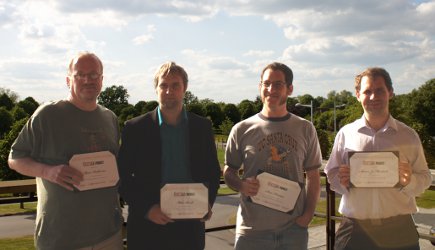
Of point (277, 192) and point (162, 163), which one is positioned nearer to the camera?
point (162, 163)

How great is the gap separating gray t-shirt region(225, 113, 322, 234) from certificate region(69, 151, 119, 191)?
91 cm

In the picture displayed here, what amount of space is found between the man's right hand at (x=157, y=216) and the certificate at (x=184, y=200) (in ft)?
0.08

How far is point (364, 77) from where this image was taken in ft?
10.4

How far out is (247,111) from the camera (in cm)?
8269

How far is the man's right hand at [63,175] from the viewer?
109 inches

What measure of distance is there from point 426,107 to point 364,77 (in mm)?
52798

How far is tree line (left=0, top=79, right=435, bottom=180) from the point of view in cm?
2825

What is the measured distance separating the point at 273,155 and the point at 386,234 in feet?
3.12

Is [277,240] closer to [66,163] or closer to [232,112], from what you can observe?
[66,163]

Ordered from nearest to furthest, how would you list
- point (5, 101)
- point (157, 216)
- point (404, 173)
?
point (157, 216) < point (404, 173) < point (5, 101)

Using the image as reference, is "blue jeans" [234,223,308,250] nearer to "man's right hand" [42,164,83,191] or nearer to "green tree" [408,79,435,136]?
"man's right hand" [42,164,83,191]

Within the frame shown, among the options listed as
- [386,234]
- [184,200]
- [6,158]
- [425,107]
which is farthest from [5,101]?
[386,234]

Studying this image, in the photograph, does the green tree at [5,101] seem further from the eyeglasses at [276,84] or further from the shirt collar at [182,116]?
the eyeglasses at [276,84]

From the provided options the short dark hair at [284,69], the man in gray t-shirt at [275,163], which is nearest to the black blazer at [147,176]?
Answer: the man in gray t-shirt at [275,163]
